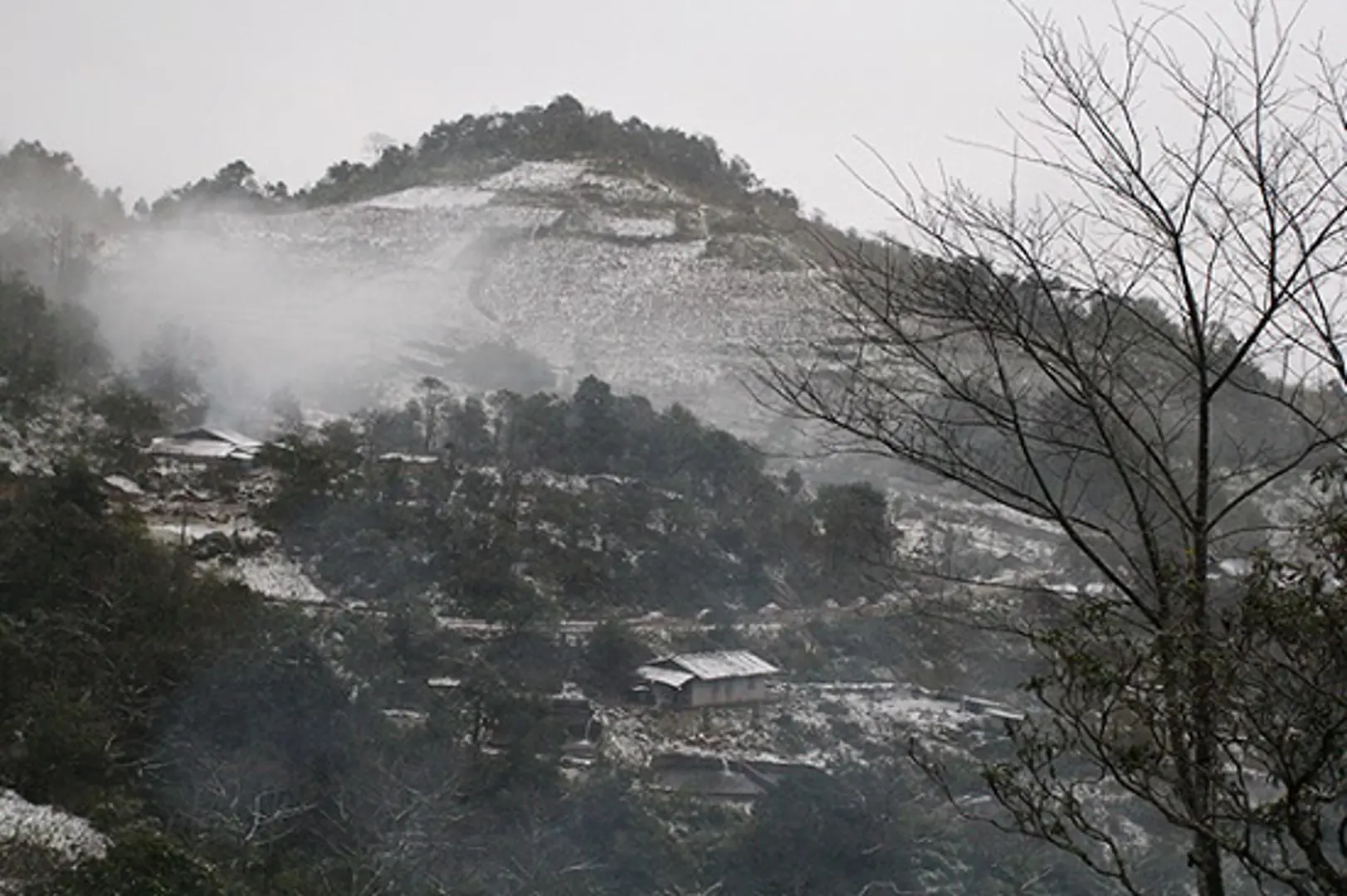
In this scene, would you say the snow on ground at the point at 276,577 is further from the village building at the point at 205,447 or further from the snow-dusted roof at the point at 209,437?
the snow-dusted roof at the point at 209,437

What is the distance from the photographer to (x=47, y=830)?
7348 mm

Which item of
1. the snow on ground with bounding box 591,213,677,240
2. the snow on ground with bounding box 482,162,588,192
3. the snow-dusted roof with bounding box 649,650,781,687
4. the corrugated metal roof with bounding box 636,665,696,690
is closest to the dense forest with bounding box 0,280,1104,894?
the corrugated metal roof with bounding box 636,665,696,690

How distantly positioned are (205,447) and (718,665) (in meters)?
7.46

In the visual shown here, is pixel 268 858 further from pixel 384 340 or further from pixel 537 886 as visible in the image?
pixel 384 340

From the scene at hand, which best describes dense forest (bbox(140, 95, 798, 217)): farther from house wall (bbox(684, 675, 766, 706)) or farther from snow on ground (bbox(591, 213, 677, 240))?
house wall (bbox(684, 675, 766, 706))

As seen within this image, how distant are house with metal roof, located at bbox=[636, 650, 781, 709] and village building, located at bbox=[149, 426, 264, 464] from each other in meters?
6.20

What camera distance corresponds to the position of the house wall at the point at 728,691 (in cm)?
1267

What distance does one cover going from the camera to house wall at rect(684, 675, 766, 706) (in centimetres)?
1267

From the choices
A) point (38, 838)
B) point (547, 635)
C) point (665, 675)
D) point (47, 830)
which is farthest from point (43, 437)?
point (38, 838)

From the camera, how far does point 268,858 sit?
8.16 m

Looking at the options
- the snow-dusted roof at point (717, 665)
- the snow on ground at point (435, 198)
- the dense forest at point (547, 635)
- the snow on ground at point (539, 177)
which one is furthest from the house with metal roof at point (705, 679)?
the snow on ground at point (539, 177)

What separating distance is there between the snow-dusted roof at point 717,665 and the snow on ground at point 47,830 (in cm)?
628

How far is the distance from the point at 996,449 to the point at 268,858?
634cm

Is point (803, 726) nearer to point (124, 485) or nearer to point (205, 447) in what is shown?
point (124, 485)
